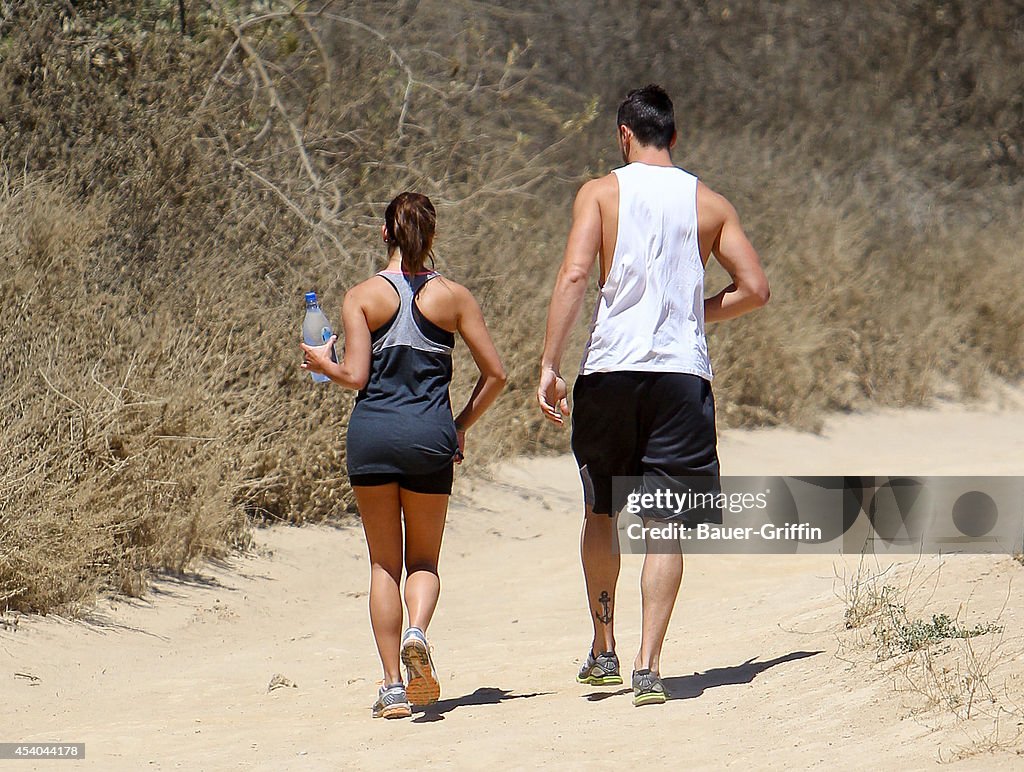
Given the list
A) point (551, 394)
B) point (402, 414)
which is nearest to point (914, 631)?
point (551, 394)

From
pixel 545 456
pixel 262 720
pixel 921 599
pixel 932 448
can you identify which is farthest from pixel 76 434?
pixel 932 448

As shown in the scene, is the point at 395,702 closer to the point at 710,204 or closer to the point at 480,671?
the point at 480,671

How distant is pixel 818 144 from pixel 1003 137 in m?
3.38

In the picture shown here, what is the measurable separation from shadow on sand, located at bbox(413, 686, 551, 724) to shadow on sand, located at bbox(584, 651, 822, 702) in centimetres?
35

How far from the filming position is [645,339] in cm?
429

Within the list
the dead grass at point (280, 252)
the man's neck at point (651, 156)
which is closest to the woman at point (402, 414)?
the man's neck at point (651, 156)

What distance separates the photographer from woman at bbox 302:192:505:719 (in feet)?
14.5

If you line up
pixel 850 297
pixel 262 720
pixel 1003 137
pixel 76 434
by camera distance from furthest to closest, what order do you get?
pixel 1003 137, pixel 850 297, pixel 76 434, pixel 262 720

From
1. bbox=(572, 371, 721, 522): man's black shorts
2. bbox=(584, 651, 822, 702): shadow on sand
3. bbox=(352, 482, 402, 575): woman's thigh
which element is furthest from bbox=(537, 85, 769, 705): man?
bbox=(352, 482, 402, 575): woman's thigh

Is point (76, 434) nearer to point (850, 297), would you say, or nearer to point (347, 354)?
point (347, 354)

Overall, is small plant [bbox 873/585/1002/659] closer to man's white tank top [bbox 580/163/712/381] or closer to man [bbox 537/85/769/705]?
man [bbox 537/85/769/705]

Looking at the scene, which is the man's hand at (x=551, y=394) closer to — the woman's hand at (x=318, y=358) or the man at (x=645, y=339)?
the man at (x=645, y=339)

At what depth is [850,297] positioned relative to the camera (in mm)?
14594

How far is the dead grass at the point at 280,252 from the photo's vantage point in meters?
7.11
